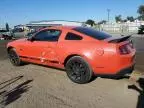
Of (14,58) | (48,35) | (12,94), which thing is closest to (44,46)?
(48,35)

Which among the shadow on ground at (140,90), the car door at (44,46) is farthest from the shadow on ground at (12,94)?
the shadow on ground at (140,90)

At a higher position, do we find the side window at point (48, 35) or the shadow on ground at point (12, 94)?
the side window at point (48, 35)

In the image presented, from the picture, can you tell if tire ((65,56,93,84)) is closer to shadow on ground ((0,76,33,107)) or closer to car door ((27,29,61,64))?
car door ((27,29,61,64))

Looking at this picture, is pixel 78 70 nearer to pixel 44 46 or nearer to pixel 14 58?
pixel 44 46

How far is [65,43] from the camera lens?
7.63 metres

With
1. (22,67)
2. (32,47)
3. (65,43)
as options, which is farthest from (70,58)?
(22,67)

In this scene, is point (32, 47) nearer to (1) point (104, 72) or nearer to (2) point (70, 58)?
(2) point (70, 58)

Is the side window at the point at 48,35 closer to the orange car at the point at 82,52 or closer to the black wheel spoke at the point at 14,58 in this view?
the orange car at the point at 82,52

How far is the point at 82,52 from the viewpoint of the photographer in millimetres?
7059

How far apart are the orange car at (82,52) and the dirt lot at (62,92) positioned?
14.9 inches

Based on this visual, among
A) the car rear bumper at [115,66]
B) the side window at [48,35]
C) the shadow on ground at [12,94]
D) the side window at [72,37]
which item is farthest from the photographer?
the side window at [48,35]

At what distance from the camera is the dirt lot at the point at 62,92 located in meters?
5.59

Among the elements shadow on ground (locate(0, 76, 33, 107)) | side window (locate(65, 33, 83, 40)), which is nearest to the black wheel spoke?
shadow on ground (locate(0, 76, 33, 107))

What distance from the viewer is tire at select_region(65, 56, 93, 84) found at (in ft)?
23.0
